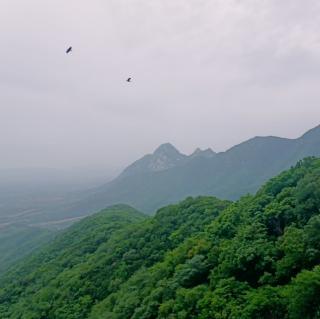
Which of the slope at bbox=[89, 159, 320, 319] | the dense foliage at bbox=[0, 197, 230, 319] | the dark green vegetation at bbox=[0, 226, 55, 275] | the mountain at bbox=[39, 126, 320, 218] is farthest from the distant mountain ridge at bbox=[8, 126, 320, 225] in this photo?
the slope at bbox=[89, 159, 320, 319]

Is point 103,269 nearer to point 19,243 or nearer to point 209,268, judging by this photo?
point 209,268

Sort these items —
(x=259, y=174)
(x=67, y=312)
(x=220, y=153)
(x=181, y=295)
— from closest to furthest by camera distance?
1. (x=181, y=295)
2. (x=67, y=312)
3. (x=259, y=174)
4. (x=220, y=153)

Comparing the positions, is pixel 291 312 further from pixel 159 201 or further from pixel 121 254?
pixel 159 201

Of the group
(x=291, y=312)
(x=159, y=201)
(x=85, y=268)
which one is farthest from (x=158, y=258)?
(x=159, y=201)

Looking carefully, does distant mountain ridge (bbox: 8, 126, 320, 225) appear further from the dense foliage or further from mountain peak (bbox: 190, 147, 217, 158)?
the dense foliage

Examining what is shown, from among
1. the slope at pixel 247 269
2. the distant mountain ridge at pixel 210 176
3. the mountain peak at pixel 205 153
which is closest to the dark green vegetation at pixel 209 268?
the slope at pixel 247 269
